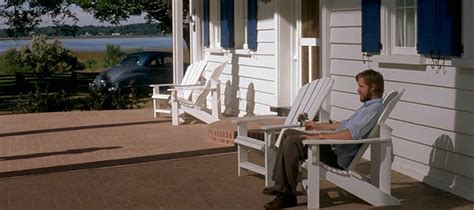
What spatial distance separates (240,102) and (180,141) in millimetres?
2757

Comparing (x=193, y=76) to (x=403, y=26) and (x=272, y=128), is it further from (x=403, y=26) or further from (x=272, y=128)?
(x=272, y=128)

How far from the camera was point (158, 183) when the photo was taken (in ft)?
25.9

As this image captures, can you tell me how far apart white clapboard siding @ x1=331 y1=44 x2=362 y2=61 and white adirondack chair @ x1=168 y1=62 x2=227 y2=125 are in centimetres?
339

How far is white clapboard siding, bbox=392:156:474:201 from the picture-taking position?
6824mm

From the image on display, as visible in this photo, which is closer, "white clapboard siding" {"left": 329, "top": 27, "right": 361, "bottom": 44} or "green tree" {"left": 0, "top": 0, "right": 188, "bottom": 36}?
"white clapboard siding" {"left": 329, "top": 27, "right": 361, "bottom": 44}

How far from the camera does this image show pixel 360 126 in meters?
6.38

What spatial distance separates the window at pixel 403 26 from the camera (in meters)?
7.66

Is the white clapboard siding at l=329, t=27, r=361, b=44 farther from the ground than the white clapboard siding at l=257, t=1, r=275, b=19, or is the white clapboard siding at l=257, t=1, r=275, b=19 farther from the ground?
the white clapboard siding at l=257, t=1, r=275, b=19

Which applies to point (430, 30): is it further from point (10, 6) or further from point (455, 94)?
point (10, 6)

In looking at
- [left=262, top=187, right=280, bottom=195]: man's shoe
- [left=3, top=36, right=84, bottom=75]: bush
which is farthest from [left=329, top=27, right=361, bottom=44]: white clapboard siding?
[left=3, top=36, right=84, bottom=75]: bush

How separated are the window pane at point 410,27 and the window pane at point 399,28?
94 millimetres

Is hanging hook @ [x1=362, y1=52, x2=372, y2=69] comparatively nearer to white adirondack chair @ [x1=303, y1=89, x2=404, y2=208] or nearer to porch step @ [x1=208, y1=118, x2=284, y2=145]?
porch step @ [x1=208, y1=118, x2=284, y2=145]

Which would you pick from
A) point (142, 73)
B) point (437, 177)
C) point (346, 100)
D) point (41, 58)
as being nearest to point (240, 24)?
point (346, 100)

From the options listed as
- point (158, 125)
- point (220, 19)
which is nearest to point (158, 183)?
point (158, 125)
